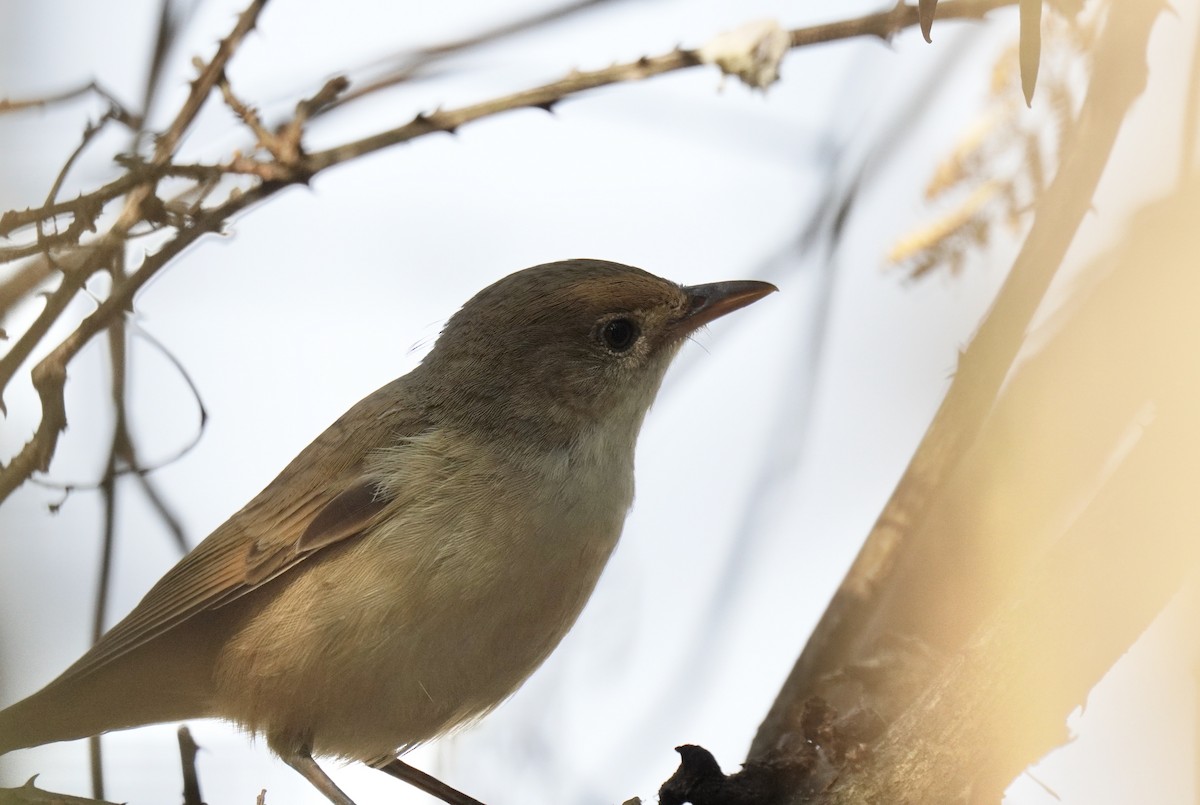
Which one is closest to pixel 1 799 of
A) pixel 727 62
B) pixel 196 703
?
pixel 196 703

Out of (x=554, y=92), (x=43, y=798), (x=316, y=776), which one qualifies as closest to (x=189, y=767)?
(x=43, y=798)

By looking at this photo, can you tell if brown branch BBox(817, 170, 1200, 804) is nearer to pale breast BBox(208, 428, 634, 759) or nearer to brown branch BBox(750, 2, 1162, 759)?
brown branch BBox(750, 2, 1162, 759)

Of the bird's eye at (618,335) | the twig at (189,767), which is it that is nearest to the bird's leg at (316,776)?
the twig at (189,767)

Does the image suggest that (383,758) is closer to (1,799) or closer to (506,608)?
(506,608)

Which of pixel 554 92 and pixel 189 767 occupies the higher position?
pixel 554 92

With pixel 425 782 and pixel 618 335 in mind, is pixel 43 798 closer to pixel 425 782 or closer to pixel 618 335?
pixel 425 782

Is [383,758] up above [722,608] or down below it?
above
